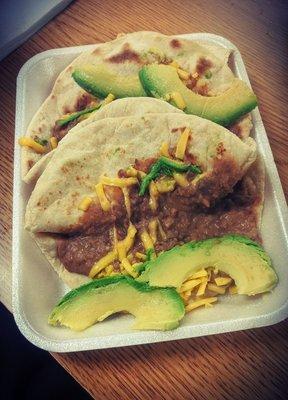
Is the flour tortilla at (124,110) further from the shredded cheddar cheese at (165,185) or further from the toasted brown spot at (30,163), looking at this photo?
the shredded cheddar cheese at (165,185)

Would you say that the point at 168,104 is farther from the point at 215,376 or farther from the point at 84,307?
the point at 215,376

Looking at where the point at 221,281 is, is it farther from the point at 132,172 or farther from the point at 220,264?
the point at 132,172

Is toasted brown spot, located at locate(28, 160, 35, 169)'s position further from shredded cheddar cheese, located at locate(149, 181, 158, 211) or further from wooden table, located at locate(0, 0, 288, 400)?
shredded cheddar cheese, located at locate(149, 181, 158, 211)

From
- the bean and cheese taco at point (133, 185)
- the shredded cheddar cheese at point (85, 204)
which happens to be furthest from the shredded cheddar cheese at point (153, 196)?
the shredded cheddar cheese at point (85, 204)

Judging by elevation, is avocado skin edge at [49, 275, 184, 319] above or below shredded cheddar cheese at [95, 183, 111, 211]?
below

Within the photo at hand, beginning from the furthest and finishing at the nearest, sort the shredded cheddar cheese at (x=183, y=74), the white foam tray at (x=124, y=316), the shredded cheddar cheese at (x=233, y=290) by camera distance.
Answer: the shredded cheddar cheese at (x=183, y=74) < the shredded cheddar cheese at (x=233, y=290) < the white foam tray at (x=124, y=316)

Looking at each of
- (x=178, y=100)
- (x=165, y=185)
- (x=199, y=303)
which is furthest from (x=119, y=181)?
(x=199, y=303)

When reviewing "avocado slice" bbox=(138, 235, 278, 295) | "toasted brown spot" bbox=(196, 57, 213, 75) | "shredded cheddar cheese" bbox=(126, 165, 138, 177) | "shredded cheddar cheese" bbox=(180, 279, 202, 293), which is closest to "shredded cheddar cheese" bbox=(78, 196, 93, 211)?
"shredded cheddar cheese" bbox=(126, 165, 138, 177)
